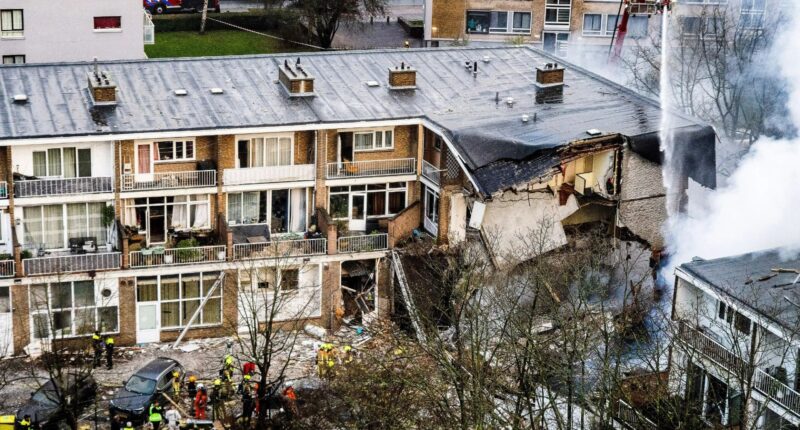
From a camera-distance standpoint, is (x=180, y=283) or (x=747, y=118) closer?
(x=180, y=283)

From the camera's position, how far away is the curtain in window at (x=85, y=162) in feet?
176

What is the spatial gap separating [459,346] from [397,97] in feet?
47.5

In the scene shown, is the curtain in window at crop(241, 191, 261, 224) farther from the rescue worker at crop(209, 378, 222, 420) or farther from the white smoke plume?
the white smoke plume

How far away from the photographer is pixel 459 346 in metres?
45.9

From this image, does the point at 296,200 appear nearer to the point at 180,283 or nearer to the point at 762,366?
the point at 180,283

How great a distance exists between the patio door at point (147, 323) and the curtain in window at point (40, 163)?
5.94 meters

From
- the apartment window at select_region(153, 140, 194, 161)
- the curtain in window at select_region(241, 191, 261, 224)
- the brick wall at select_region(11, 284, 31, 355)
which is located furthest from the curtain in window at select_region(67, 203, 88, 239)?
the curtain in window at select_region(241, 191, 261, 224)

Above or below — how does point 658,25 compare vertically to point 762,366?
above

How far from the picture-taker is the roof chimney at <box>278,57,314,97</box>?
185 ft

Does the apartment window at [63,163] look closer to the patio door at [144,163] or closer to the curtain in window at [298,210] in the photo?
the patio door at [144,163]

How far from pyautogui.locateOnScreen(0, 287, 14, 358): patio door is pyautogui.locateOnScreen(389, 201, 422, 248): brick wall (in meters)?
14.0

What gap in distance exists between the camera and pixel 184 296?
5491cm

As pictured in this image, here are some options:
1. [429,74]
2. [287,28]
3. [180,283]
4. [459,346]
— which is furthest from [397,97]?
[287,28]

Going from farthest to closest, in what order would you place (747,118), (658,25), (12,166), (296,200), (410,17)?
(410,17) → (658,25) → (747,118) → (296,200) → (12,166)
